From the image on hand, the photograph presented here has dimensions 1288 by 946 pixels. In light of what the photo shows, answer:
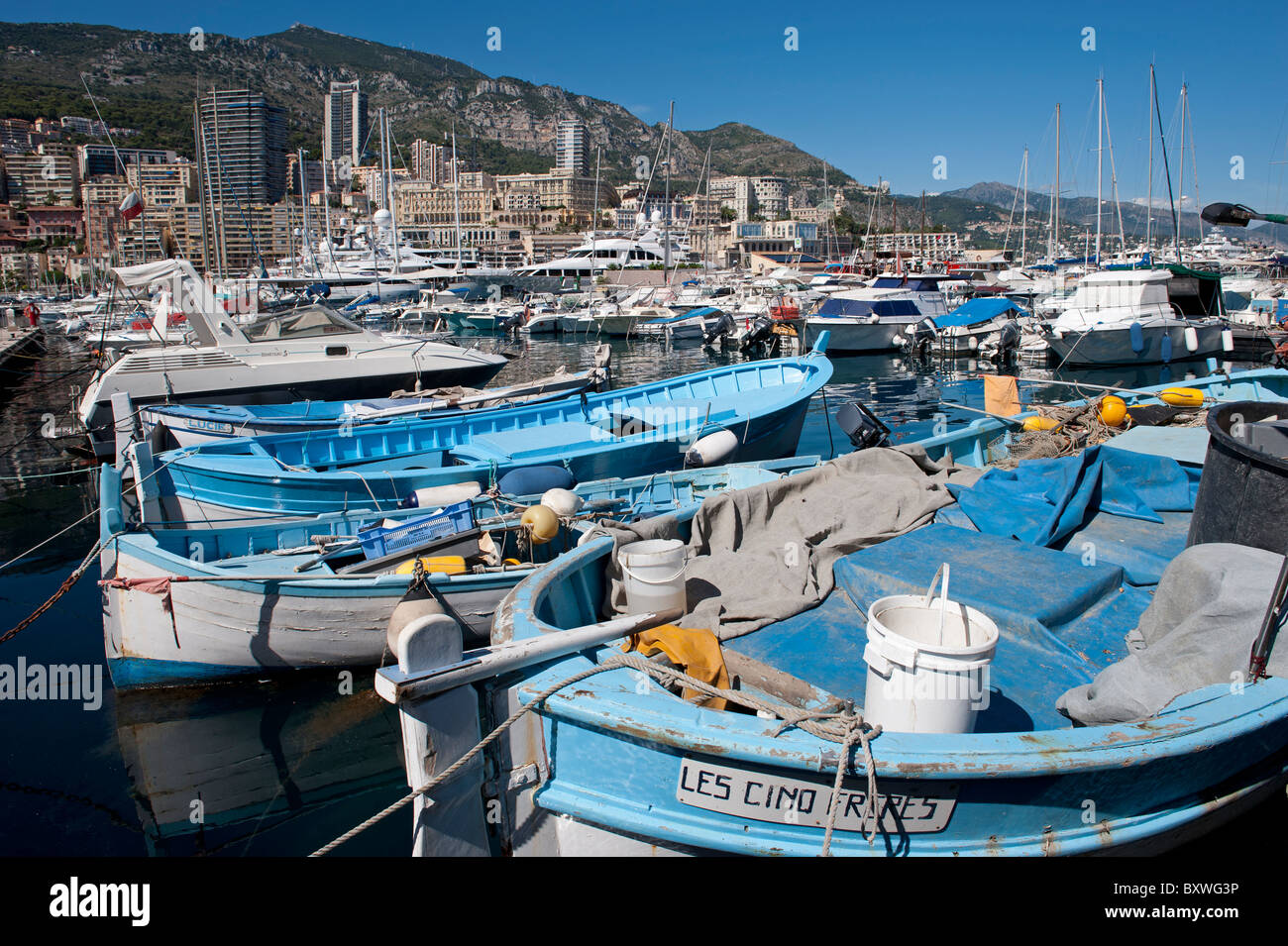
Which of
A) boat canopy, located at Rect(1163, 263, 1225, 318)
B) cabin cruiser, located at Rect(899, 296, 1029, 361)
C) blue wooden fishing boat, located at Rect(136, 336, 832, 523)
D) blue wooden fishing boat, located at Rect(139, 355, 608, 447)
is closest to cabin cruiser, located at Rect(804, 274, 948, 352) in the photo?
cabin cruiser, located at Rect(899, 296, 1029, 361)

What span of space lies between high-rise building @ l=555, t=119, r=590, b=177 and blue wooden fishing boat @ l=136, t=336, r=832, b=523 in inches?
6337

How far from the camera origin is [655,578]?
429 cm

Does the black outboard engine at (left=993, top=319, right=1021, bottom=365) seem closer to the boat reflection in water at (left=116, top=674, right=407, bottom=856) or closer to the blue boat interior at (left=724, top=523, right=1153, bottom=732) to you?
the blue boat interior at (left=724, top=523, right=1153, bottom=732)

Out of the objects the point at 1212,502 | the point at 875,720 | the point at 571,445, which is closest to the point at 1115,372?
the point at 571,445

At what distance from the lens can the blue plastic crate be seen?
7492 millimetres

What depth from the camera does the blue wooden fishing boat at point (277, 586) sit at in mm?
6613

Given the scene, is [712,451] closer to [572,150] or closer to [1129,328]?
[1129,328]

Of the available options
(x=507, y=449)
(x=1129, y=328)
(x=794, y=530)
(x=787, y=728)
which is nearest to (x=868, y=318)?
(x=1129, y=328)

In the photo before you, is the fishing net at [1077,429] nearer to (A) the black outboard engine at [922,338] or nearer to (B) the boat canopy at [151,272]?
(B) the boat canopy at [151,272]

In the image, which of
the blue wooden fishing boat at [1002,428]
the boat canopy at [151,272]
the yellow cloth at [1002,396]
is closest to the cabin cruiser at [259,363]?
the boat canopy at [151,272]

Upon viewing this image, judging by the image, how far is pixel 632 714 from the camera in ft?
9.81

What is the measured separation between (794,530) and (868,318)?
27.6 metres
